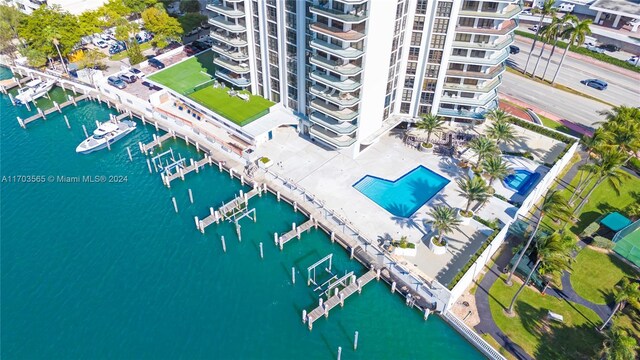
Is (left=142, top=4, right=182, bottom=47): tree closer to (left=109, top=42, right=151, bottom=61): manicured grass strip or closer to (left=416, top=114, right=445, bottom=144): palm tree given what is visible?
(left=109, top=42, right=151, bottom=61): manicured grass strip

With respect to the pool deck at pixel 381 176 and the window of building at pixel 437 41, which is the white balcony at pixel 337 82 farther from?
the window of building at pixel 437 41

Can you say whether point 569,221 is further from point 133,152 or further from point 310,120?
point 133,152

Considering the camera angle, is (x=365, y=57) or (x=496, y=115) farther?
(x=496, y=115)

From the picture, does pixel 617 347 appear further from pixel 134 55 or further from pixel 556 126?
pixel 134 55

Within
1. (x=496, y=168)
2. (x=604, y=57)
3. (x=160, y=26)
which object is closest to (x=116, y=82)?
(x=160, y=26)

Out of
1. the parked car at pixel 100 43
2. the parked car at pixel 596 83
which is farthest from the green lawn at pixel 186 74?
the parked car at pixel 596 83

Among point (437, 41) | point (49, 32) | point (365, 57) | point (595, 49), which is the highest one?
point (437, 41)
